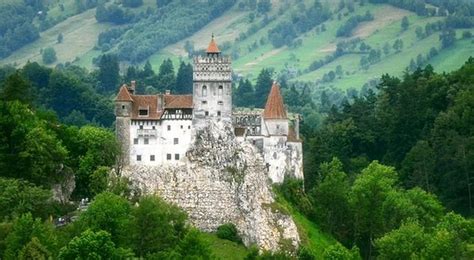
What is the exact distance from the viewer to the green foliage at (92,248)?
95938mm

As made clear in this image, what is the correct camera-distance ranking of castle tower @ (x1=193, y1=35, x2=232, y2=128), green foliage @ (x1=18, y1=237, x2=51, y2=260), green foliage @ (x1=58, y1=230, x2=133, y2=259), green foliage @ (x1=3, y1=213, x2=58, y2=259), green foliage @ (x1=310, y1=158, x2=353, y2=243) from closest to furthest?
1. green foliage @ (x1=18, y1=237, x2=51, y2=260)
2. green foliage @ (x1=3, y1=213, x2=58, y2=259)
3. green foliage @ (x1=58, y1=230, x2=133, y2=259)
4. castle tower @ (x1=193, y1=35, x2=232, y2=128)
5. green foliage @ (x1=310, y1=158, x2=353, y2=243)

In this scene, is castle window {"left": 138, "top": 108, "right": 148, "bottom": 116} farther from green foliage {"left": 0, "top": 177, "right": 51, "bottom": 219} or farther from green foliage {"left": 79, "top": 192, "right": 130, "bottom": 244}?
green foliage {"left": 79, "top": 192, "right": 130, "bottom": 244}

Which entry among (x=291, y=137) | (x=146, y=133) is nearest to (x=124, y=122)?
(x=146, y=133)

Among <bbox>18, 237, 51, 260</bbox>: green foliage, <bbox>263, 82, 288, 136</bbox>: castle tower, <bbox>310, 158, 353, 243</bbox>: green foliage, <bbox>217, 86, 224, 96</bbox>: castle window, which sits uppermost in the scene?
<bbox>217, 86, 224, 96</bbox>: castle window

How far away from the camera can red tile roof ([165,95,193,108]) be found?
11350 cm

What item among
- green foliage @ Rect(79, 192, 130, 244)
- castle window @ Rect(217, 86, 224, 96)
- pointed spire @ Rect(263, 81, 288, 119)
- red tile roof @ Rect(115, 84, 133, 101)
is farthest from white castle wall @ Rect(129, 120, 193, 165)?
green foliage @ Rect(79, 192, 130, 244)

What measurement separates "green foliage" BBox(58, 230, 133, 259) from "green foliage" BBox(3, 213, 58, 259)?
60.6 inches

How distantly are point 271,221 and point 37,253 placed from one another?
85.7 ft

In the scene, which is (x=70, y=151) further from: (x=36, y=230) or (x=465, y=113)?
(x=465, y=113)

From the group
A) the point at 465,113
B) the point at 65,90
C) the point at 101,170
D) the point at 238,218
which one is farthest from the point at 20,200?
the point at 65,90

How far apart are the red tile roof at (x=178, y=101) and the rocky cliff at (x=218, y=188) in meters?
2.80

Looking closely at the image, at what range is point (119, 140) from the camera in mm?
113000

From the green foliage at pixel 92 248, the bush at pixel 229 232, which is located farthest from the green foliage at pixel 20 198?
the bush at pixel 229 232

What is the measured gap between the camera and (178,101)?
114312 millimetres
